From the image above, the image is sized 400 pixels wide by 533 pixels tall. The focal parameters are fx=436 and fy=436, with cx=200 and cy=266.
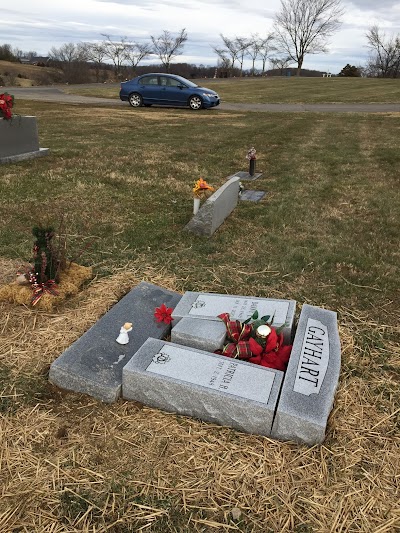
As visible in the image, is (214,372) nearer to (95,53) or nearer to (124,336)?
(124,336)

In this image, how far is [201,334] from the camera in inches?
127

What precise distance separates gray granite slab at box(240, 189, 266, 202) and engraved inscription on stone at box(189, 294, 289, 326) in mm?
3893

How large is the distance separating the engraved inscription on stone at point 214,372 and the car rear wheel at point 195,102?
17680 mm

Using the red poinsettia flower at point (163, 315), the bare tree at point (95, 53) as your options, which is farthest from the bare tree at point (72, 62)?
the red poinsettia flower at point (163, 315)

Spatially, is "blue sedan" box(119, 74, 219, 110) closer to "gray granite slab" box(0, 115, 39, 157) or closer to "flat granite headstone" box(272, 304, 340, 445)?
"gray granite slab" box(0, 115, 39, 157)

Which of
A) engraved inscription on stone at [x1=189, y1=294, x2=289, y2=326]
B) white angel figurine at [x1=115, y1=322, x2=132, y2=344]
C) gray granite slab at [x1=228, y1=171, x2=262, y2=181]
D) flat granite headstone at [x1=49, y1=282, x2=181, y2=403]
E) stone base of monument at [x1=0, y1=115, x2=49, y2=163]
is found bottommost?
flat granite headstone at [x1=49, y1=282, x2=181, y2=403]

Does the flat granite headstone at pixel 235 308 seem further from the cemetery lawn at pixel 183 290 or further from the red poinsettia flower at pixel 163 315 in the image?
the cemetery lawn at pixel 183 290

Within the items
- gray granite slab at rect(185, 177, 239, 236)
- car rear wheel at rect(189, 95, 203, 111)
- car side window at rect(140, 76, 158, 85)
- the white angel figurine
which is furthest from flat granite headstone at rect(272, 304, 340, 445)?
car side window at rect(140, 76, 158, 85)

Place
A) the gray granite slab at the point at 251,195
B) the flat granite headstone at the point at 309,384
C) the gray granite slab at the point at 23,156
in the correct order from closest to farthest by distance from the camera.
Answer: the flat granite headstone at the point at 309,384 < the gray granite slab at the point at 251,195 < the gray granite slab at the point at 23,156

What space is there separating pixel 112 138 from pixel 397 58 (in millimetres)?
66290

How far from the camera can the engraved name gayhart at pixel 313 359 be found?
2.71 meters

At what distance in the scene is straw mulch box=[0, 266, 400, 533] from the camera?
2.18 metres

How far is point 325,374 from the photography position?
283cm

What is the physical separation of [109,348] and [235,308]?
1035mm
